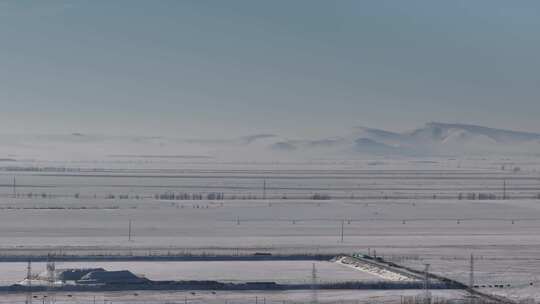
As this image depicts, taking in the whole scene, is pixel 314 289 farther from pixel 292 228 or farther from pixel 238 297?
pixel 292 228

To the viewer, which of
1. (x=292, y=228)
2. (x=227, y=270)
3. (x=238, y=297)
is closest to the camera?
(x=238, y=297)

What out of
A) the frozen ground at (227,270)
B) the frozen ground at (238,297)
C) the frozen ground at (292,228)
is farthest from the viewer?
the frozen ground at (292,228)

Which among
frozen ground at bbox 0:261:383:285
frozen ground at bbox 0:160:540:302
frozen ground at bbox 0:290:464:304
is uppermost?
frozen ground at bbox 0:160:540:302

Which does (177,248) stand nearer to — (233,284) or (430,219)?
(233,284)

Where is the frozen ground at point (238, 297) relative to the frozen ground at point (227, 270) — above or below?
below

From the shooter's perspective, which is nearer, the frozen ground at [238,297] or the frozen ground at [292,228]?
the frozen ground at [238,297]

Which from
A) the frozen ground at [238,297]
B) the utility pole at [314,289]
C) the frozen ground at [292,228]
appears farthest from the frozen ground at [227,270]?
the frozen ground at [238,297]

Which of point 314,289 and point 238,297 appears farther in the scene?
point 314,289

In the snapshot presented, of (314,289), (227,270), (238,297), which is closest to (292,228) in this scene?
(227,270)

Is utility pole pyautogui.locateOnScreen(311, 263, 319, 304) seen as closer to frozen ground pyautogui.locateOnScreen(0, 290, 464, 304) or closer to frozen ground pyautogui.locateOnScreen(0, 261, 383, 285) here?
frozen ground pyautogui.locateOnScreen(0, 290, 464, 304)

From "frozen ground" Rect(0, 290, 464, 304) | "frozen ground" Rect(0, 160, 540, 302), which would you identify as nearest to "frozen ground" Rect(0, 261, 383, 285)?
"frozen ground" Rect(0, 160, 540, 302)

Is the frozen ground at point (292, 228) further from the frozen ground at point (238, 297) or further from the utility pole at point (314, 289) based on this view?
the frozen ground at point (238, 297)
